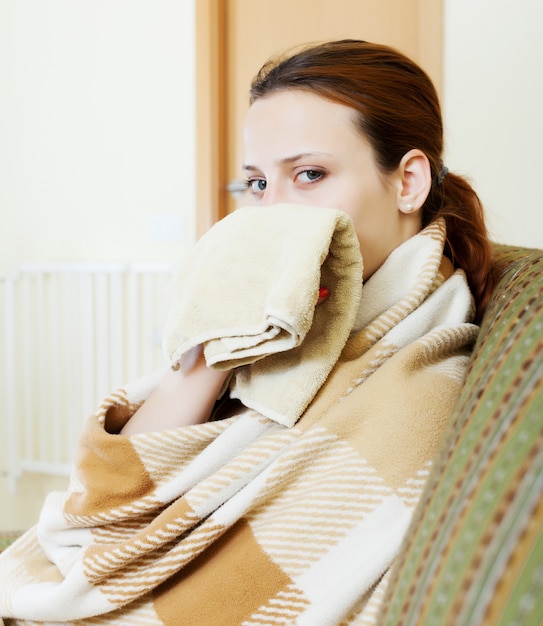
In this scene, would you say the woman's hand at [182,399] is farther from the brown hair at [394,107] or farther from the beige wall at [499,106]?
the beige wall at [499,106]

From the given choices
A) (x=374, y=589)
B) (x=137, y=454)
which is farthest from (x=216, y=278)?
(x=374, y=589)

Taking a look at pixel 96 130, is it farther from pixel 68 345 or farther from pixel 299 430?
pixel 299 430

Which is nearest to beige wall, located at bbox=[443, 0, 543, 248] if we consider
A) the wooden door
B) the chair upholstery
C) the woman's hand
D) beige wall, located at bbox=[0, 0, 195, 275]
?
the wooden door

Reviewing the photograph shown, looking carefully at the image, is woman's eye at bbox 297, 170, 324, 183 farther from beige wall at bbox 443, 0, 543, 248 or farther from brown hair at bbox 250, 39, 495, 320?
beige wall at bbox 443, 0, 543, 248

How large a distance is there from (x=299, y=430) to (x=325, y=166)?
1.16 ft

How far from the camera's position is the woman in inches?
24.8

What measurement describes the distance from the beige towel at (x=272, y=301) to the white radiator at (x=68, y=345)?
59.5 inches

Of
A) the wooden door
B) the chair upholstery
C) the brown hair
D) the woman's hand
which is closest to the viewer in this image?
the chair upholstery

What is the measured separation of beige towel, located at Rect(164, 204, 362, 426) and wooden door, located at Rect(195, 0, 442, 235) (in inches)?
62.3

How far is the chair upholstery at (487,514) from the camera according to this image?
0.90 feet

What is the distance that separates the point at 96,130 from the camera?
2.40 m

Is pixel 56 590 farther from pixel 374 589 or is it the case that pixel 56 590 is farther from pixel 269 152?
pixel 269 152

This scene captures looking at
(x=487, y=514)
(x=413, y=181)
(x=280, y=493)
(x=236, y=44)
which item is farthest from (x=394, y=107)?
(x=236, y=44)

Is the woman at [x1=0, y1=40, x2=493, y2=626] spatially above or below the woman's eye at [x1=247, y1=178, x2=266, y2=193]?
below
